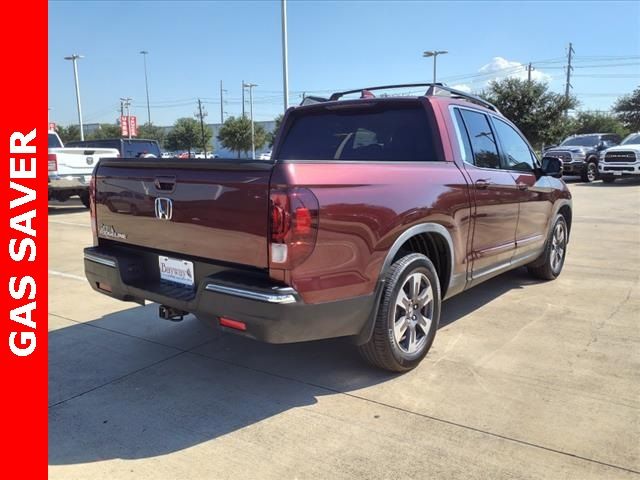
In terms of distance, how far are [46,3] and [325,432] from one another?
237 centimetres

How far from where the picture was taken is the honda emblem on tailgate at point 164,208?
3216mm

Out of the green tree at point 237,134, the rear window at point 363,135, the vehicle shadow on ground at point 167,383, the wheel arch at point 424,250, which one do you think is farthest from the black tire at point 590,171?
the green tree at point 237,134

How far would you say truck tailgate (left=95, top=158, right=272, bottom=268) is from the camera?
2818 mm

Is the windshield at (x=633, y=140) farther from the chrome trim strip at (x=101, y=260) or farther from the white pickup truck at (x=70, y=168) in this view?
the chrome trim strip at (x=101, y=260)

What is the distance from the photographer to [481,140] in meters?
4.61

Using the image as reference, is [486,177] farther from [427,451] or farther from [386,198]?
[427,451]

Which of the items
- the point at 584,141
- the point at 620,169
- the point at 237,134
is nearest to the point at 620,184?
the point at 620,169

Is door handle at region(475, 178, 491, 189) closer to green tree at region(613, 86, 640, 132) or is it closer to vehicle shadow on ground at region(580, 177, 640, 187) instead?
vehicle shadow on ground at region(580, 177, 640, 187)

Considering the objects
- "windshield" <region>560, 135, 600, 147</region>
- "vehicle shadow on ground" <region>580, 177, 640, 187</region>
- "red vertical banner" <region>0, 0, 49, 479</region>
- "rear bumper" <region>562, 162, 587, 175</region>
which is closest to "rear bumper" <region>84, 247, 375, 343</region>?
"red vertical banner" <region>0, 0, 49, 479</region>

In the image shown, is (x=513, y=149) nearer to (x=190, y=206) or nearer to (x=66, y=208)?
(x=190, y=206)

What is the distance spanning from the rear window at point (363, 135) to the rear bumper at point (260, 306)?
1501mm

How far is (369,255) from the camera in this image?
311cm

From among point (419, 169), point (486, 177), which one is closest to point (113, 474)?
point (419, 169)

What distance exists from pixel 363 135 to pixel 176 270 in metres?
1.96
